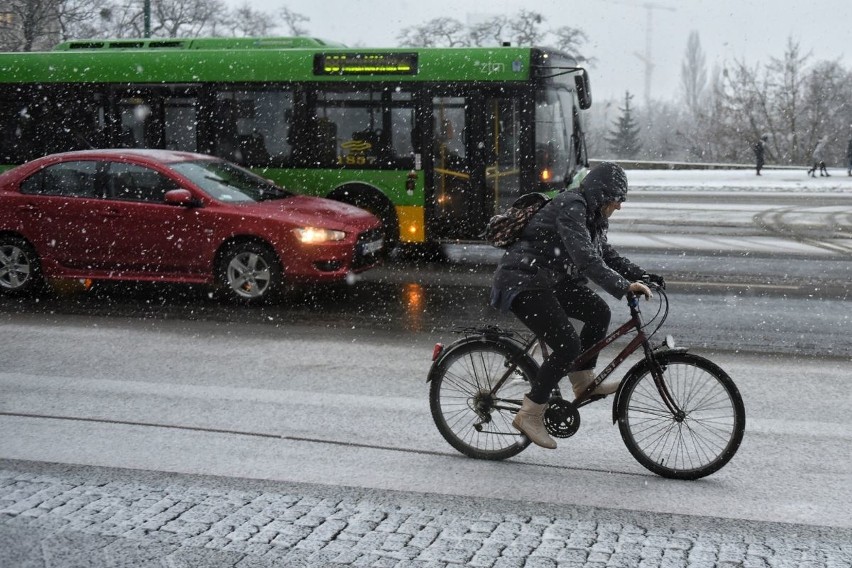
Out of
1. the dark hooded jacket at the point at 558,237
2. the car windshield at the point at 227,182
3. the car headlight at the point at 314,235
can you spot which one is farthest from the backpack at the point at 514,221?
the car windshield at the point at 227,182

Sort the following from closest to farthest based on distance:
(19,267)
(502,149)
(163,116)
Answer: (19,267) < (502,149) < (163,116)

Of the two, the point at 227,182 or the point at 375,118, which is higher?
the point at 375,118

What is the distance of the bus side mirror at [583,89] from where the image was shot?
1516 centimetres

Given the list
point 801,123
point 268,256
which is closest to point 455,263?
point 268,256

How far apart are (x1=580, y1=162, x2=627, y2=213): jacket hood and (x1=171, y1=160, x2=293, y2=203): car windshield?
6.33m

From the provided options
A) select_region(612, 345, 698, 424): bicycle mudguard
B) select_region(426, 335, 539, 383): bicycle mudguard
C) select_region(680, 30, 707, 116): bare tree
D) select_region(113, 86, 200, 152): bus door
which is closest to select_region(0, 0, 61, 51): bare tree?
select_region(113, 86, 200, 152): bus door

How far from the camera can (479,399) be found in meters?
5.50

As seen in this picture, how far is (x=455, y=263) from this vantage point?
570 inches

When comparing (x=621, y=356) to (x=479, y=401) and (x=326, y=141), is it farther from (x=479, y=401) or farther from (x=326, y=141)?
(x=326, y=141)

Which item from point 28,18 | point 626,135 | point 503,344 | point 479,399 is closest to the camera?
point 503,344

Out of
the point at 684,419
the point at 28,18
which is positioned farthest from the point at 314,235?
the point at 28,18

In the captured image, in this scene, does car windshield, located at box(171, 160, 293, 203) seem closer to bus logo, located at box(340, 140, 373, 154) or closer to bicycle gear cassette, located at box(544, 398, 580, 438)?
bus logo, located at box(340, 140, 373, 154)

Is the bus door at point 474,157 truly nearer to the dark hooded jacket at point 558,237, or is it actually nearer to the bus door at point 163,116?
the bus door at point 163,116

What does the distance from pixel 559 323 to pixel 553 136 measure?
9570mm
